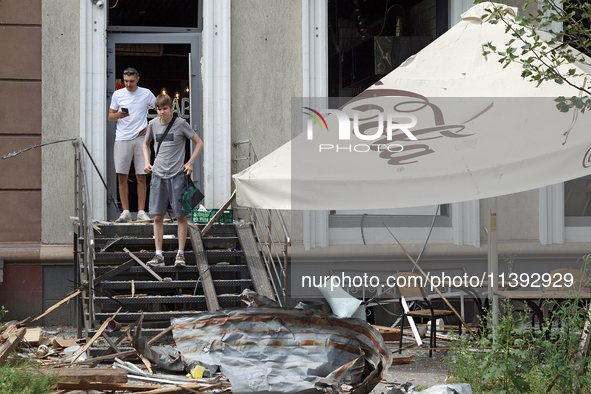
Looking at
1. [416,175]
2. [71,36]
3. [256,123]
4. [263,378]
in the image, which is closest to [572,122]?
[416,175]

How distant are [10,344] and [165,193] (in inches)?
94.4

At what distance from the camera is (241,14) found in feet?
32.1

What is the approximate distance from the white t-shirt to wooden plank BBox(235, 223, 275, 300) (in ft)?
6.46

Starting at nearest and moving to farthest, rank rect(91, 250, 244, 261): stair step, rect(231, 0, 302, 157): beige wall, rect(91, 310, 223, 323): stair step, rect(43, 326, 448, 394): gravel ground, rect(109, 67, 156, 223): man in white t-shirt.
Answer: rect(43, 326, 448, 394): gravel ground
rect(91, 310, 223, 323): stair step
rect(91, 250, 244, 261): stair step
rect(109, 67, 156, 223): man in white t-shirt
rect(231, 0, 302, 157): beige wall

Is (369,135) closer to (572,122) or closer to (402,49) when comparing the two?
(572,122)

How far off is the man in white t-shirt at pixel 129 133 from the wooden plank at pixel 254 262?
1.43m

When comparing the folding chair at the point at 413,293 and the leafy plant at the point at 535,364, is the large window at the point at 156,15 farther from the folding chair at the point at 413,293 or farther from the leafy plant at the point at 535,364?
the leafy plant at the point at 535,364

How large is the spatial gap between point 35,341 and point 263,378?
326 cm

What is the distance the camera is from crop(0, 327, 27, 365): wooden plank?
6.09 m

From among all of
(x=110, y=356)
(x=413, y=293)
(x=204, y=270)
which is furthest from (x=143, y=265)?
(x=413, y=293)

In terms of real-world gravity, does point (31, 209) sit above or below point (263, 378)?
above

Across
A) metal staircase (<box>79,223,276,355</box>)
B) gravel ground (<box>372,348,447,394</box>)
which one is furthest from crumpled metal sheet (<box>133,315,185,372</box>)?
gravel ground (<box>372,348,447,394</box>)

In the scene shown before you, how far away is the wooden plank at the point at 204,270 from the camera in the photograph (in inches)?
294

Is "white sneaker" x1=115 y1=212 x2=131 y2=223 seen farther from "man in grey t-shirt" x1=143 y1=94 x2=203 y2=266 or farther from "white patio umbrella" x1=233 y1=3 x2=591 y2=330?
"white patio umbrella" x1=233 y1=3 x2=591 y2=330
